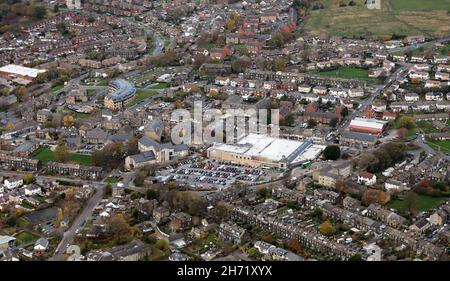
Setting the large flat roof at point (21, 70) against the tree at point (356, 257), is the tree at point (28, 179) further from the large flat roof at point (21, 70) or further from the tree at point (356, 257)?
the large flat roof at point (21, 70)

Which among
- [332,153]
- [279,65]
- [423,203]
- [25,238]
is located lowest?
[25,238]

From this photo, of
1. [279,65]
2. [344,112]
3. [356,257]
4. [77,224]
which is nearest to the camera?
[356,257]

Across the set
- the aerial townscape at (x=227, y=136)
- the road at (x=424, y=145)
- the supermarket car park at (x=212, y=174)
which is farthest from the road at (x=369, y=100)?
the supermarket car park at (x=212, y=174)

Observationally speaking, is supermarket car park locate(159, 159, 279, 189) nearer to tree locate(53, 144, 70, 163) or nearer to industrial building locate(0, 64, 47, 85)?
tree locate(53, 144, 70, 163)

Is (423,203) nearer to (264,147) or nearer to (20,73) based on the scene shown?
(264,147)

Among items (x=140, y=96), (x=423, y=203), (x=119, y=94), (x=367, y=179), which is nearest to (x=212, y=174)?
(x=367, y=179)

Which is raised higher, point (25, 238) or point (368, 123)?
point (368, 123)

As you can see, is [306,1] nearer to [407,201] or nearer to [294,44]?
[294,44]

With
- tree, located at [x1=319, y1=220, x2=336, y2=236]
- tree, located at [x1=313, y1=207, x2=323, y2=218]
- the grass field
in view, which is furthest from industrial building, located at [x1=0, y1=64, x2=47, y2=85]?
tree, located at [x1=319, y1=220, x2=336, y2=236]
